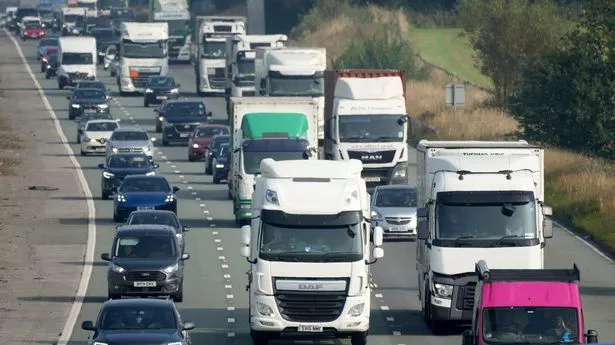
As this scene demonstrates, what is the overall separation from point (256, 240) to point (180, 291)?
681 cm

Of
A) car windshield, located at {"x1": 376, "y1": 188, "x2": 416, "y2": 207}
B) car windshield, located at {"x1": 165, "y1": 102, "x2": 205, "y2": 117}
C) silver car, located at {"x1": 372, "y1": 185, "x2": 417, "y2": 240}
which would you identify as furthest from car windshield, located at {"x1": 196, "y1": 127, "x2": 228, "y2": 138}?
silver car, located at {"x1": 372, "y1": 185, "x2": 417, "y2": 240}

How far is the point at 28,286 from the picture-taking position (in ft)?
138

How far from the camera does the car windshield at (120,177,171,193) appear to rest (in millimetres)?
52281

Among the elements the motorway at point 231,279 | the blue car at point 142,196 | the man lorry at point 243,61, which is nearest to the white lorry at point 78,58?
the man lorry at point 243,61

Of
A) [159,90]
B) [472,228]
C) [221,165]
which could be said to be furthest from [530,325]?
[159,90]

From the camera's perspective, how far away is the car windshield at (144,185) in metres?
52.3

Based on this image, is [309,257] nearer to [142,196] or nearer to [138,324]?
[138,324]

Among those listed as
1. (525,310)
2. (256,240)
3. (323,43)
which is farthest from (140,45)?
(525,310)

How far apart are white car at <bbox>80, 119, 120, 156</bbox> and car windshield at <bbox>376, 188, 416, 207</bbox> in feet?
79.7

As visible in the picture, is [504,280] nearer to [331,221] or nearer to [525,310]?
[525,310]

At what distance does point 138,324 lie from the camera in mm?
29641

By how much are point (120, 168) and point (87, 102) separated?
91.0ft

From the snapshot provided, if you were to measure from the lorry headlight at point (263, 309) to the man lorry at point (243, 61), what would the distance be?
1952 inches

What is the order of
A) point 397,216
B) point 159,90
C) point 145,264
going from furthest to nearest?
point 159,90, point 397,216, point 145,264
